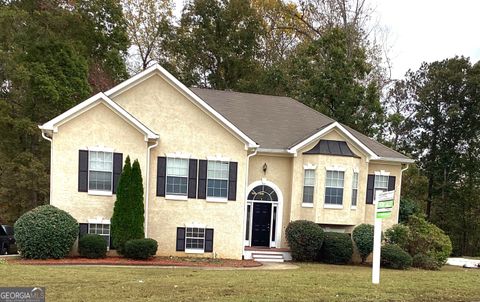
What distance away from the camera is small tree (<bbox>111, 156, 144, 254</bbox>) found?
16.5m

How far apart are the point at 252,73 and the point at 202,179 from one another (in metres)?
19.7

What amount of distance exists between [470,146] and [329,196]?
22247mm

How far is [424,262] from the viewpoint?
62.6ft

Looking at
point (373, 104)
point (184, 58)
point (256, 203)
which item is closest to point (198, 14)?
point (184, 58)

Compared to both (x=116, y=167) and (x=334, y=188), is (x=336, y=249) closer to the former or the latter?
(x=334, y=188)

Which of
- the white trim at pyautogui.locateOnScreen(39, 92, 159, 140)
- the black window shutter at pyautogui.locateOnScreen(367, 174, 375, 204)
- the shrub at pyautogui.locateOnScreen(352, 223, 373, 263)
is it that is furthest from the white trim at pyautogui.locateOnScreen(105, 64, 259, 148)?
the black window shutter at pyautogui.locateOnScreen(367, 174, 375, 204)

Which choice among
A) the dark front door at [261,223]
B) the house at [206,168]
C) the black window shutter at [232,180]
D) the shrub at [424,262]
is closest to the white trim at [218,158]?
the house at [206,168]

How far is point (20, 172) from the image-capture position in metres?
26.0

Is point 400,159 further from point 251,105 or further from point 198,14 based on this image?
point 198,14

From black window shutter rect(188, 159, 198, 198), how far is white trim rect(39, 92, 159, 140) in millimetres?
1990

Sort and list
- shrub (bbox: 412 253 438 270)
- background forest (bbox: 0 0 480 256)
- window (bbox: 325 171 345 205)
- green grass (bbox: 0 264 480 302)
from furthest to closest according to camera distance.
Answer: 1. background forest (bbox: 0 0 480 256)
2. window (bbox: 325 171 345 205)
3. shrub (bbox: 412 253 438 270)
4. green grass (bbox: 0 264 480 302)

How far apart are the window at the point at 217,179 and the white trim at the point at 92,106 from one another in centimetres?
277

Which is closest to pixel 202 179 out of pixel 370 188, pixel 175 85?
pixel 175 85

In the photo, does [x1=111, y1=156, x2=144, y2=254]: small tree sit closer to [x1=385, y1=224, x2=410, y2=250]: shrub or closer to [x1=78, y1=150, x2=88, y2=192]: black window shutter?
[x1=78, y1=150, x2=88, y2=192]: black window shutter
